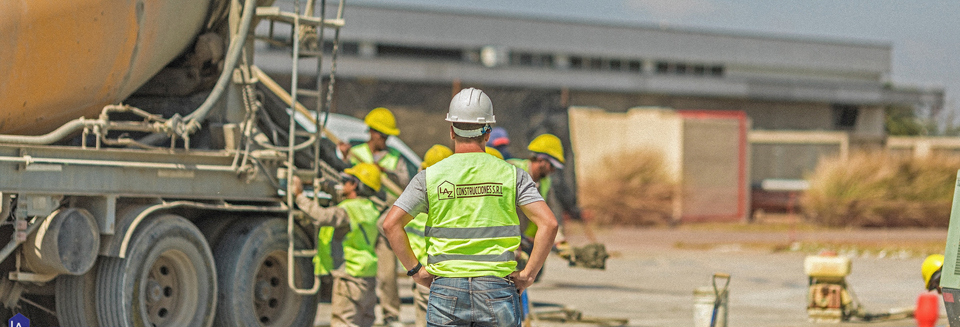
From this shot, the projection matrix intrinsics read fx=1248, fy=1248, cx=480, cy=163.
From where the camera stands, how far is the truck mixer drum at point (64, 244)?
7.17 metres

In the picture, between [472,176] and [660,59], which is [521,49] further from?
[472,176]

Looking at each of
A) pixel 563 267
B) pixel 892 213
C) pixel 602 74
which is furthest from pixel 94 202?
pixel 602 74

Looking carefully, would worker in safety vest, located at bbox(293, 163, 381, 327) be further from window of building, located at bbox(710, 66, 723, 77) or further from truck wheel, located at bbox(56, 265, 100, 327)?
window of building, located at bbox(710, 66, 723, 77)

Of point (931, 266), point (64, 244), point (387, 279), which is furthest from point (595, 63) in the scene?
point (64, 244)

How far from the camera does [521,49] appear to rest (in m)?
52.8

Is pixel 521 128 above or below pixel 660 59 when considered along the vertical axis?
below

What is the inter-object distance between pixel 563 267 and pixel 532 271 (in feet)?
47.2

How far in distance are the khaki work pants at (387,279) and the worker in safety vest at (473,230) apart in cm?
453

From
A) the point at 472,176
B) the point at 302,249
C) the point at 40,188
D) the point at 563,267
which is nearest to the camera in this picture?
the point at 472,176

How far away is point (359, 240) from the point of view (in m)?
8.94

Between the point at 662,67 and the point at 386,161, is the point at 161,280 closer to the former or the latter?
the point at 386,161

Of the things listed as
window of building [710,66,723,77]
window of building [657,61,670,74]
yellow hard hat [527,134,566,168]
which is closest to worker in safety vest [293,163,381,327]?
yellow hard hat [527,134,566,168]

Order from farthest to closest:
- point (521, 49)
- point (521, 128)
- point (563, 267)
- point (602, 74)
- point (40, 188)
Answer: point (521, 49) → point (602, 74) → point (521, 128) → point (563, 267) → point (40, 188)

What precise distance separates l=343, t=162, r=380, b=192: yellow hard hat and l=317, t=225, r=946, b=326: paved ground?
6.98 feet
